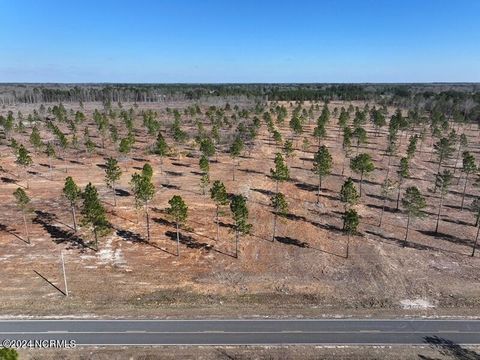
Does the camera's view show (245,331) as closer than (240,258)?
Yes

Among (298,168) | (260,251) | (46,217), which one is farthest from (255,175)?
(46,217)

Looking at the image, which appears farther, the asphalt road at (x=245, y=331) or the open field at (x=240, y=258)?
the open field at (x=240, y=258)

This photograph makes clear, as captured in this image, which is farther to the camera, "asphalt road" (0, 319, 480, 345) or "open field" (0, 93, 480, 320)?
"open field" (0, 93, 480, 320)

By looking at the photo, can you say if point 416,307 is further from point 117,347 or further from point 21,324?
point 21,324

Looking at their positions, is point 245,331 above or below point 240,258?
below
